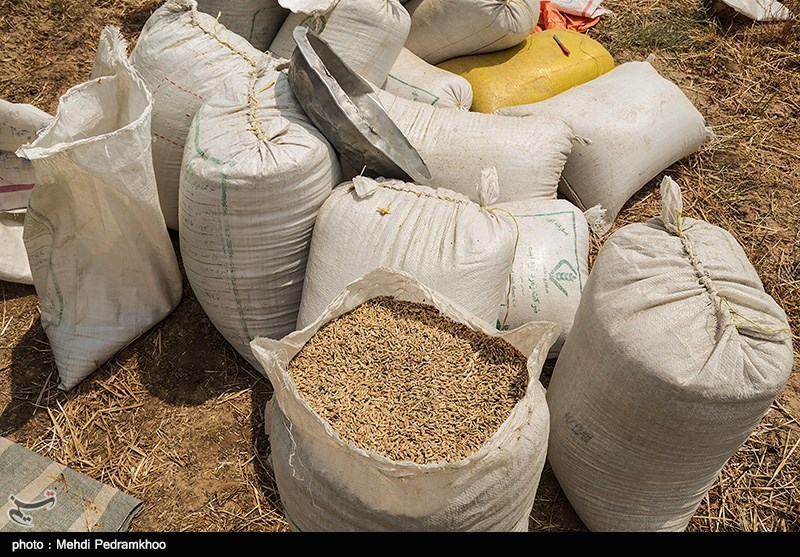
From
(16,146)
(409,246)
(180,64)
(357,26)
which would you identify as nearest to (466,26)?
(357,26)

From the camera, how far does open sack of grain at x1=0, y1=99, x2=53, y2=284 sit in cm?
231

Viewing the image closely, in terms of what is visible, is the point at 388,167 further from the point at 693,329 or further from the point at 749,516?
the point at 749,516

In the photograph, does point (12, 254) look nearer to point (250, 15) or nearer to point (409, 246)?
point (250, 15)

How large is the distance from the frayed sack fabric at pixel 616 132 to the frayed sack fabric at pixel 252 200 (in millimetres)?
912

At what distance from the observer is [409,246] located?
190 cm

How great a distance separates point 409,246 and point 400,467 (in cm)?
70

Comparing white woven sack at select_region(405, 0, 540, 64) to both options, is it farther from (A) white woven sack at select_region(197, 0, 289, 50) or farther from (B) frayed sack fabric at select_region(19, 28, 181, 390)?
(B) frayed sack fabric at select_region(19, 28, 181, 390)

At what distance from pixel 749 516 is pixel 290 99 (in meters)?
1.77

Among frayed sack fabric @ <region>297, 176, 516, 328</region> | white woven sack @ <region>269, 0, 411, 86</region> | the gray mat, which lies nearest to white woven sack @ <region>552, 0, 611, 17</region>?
white woven sack @ <region>269, 0, 411, 86</region>

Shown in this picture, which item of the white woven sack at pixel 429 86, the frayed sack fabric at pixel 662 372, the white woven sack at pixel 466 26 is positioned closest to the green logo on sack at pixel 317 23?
the white woven sack at pixel 429 86

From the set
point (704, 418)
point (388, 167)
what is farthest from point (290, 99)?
point (704, 418)

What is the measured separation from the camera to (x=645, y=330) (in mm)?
1624

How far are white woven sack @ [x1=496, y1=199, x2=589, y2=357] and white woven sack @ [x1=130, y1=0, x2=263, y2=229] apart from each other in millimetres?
1037

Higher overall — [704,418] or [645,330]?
[645,330]
